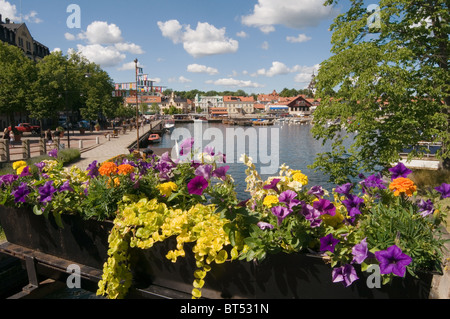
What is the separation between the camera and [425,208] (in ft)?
7.09

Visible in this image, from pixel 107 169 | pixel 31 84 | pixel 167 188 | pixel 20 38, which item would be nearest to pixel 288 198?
pixel 167 188

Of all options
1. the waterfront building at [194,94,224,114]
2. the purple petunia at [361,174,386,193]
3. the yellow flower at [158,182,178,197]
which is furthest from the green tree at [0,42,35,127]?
the waterfront building at [194,94,224,114]

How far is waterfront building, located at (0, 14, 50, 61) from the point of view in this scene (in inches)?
2161

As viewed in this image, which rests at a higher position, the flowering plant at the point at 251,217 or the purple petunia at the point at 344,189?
the purple petunia at the point at 344,189

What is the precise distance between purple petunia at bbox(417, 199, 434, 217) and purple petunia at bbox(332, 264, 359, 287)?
0.63 m

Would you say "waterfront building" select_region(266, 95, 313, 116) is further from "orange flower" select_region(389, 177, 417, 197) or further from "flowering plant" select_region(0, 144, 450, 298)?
"orange flower" select_region(389, 177, 417, 197)

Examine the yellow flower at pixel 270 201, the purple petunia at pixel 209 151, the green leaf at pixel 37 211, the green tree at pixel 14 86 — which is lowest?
the green leaf at pixel 37 211

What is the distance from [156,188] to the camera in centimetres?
288

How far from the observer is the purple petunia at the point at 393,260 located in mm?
1714

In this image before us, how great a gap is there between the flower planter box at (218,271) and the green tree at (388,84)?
9718mm

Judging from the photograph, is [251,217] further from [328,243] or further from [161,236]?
[161,236]

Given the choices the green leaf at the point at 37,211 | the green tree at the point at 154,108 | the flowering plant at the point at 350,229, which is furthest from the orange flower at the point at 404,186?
the green tree at the point at 154,108

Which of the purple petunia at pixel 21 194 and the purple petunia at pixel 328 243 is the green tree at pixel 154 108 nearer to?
the purple petunia at pixel 21 194
